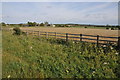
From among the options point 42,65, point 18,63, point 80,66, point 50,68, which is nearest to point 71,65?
point 80,66

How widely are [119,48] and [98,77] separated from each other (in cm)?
442

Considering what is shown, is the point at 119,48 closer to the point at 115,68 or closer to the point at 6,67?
the point at 115,68

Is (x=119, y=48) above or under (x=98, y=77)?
above

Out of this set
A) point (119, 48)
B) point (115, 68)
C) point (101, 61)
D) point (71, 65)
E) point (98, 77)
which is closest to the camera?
point (98, 77)

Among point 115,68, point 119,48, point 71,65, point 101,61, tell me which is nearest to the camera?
point 115,68

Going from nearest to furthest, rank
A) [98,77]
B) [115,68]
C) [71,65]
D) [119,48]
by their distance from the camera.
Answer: [98,77], [115,68], [71,65], [119,48]

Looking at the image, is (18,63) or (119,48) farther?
(119,48)

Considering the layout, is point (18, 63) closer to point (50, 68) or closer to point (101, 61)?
point (50, 68)

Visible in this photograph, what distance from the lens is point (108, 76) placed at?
15.9 feet

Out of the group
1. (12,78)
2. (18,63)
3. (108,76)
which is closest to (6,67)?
(18,63)

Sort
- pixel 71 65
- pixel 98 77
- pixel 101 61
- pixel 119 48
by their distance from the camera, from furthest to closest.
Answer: pixel 119 48, pixel 101 61, pixel 71 65, pixel 98 77

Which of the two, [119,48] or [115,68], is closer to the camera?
[115,68]

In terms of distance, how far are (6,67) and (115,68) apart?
201 inches

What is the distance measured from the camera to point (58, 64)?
20.0ft
